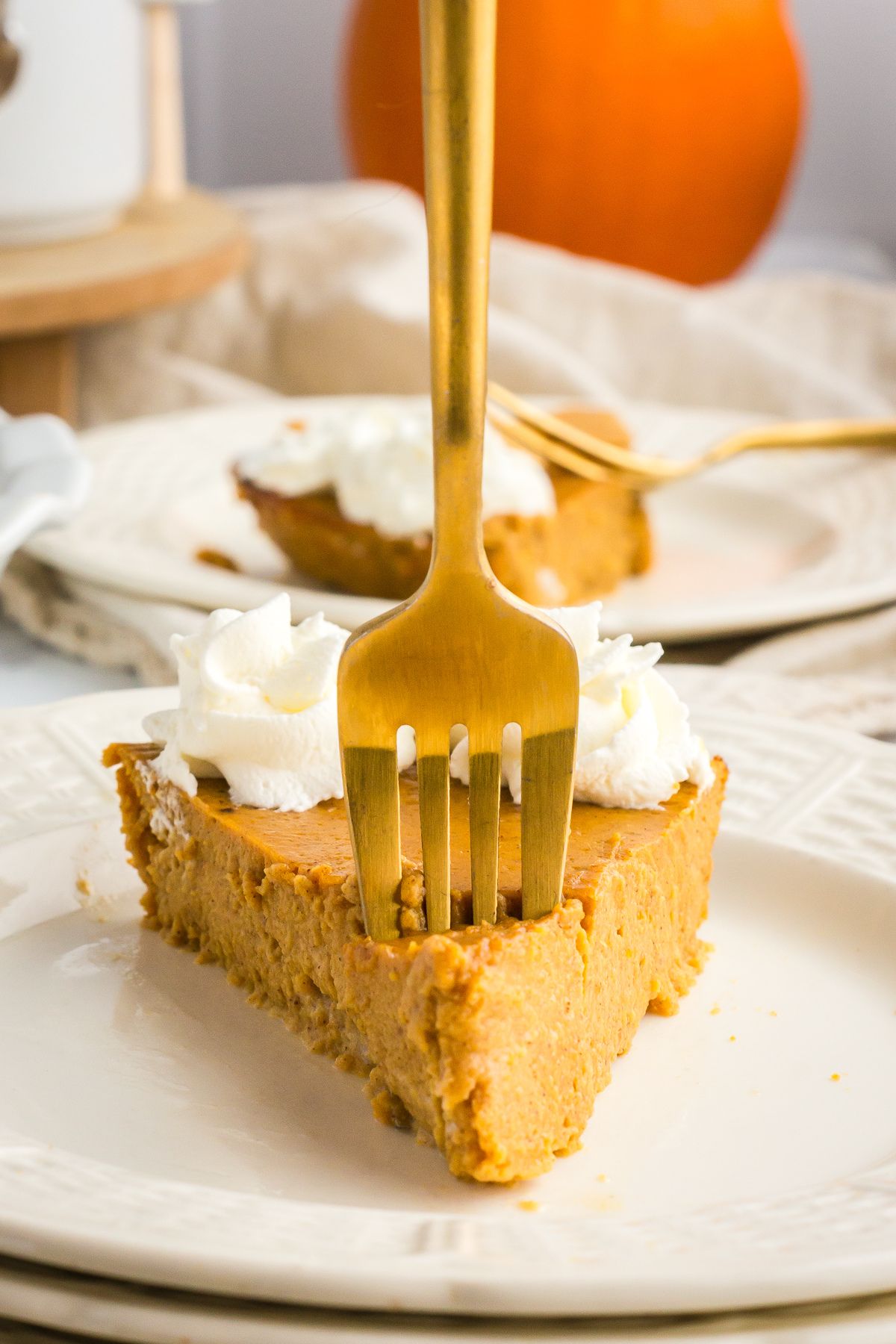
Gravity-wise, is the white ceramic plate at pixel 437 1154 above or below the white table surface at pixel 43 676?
above

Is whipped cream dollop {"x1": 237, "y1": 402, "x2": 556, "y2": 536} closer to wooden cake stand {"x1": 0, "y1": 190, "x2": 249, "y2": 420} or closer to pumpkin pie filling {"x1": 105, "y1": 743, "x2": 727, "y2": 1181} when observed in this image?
wooden cake stand {"x1": 0, "y1": 190, "x2": 249, "y2": 420}

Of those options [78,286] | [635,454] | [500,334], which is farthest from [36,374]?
[635,454]

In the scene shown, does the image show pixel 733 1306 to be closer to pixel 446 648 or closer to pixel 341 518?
pixel 446 648

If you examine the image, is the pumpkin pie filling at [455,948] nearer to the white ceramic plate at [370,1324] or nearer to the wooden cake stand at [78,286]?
the white ceramic plate at [370,1324]

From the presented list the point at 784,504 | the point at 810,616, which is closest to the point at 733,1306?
the point at 810,616

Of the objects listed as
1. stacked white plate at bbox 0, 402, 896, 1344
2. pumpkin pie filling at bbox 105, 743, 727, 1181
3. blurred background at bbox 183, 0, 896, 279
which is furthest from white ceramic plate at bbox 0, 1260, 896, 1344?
blurred background at bbox 183, 0, 896, 279

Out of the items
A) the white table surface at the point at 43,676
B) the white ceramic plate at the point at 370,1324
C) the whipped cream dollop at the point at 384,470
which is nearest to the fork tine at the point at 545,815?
the white ceramic plate at the point at 370,1324

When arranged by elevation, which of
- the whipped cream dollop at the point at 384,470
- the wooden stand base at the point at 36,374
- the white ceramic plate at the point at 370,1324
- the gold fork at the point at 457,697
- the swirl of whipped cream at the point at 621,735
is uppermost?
the gold fork at the point at 457,697
